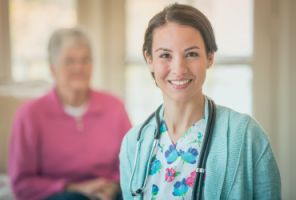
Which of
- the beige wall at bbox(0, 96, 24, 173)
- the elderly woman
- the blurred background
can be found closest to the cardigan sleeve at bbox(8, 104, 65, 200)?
the elderly woman

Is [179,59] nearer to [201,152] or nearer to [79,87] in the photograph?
[201,152]

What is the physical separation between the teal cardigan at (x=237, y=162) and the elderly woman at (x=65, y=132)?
19.0 inches

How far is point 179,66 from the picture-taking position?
578 mm

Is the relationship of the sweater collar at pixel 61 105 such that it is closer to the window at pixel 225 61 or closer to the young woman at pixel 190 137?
the window at pixel 225 61

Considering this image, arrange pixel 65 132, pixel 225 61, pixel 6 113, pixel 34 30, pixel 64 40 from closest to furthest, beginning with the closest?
1. pixel 225 61
2. pixel 65 132
3. pixel 64 40
4. pixel 6 113
5. pixel 34 30

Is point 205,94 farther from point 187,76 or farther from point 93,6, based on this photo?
point 93,6

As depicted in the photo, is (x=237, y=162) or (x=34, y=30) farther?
(x=34, y=30)

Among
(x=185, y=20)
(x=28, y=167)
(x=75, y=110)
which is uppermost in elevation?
(x=185, y=20)

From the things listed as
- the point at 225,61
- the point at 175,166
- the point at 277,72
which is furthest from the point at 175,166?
the point at 277,72

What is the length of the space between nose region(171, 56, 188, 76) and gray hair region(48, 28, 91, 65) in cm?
75

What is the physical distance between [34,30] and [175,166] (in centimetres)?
126

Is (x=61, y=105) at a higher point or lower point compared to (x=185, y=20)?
lower

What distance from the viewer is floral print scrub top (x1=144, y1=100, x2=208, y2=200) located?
62cm

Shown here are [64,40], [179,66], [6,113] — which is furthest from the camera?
[6,113]
